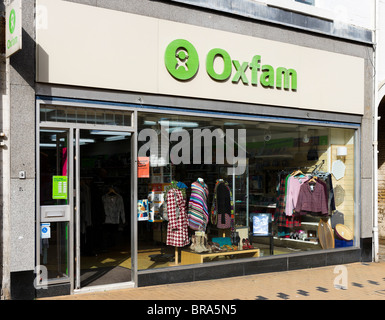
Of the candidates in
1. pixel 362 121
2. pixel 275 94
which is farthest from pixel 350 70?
pixel 275 94

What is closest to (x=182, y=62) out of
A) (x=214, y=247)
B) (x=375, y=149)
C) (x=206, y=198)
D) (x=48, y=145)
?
(x=206, y=198)

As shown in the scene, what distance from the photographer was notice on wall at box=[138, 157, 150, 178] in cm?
808

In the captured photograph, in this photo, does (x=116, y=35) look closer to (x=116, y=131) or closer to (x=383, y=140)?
(x=116, y=131)

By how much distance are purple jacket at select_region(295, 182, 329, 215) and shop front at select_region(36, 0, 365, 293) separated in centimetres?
2

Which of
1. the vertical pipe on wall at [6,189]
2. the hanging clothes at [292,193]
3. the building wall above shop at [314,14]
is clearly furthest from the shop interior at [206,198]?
the building wall above shop at [314,14]

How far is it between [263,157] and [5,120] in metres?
5.35

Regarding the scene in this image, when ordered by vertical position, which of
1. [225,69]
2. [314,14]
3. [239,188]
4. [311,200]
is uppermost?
[314,14]

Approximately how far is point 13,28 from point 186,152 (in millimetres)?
3758

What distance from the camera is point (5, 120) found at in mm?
6711

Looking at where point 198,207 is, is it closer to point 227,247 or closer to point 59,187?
point 227,247

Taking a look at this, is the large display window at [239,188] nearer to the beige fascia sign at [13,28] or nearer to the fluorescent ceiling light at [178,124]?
the fluorescent ceiling light at [178,124]

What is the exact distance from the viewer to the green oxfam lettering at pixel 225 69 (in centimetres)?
814

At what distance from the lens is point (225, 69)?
8719 mm

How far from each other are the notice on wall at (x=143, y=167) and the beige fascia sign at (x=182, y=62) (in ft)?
3.77
